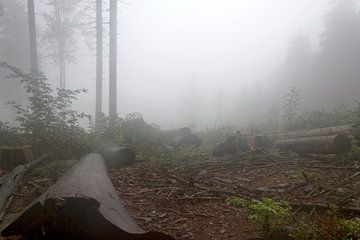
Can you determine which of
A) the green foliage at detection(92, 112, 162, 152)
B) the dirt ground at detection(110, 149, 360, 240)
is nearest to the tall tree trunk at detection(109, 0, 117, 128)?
the green foliage at detection(92, 112, 162, 152)

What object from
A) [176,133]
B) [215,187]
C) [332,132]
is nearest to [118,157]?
[215,187]

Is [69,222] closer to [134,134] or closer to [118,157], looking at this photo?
[118,157]

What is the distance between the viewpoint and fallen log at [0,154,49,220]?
6350mm

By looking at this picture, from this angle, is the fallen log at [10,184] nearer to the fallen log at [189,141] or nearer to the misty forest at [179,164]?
the misty forest at [179,164]

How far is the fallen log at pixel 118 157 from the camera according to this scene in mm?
10211

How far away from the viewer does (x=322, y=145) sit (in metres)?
9.80

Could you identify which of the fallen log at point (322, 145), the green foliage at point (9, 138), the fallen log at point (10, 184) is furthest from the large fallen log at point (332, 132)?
the green foliage at point (9, 138)

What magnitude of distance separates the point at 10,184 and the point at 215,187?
4505mm

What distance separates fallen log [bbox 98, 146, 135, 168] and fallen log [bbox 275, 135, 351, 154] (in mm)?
5160

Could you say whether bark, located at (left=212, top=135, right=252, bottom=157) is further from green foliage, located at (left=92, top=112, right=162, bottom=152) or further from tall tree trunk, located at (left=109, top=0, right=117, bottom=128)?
tall tree trunk, located at (left=109, top=0, right=117, bottom=128)

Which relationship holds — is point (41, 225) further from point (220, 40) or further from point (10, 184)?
point (220, 40)

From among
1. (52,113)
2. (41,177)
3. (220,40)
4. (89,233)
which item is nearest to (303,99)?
(52,113)

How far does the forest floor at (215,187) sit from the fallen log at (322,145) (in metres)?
0.24

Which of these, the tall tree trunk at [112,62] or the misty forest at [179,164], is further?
the tall tree trunk at [112,62]
